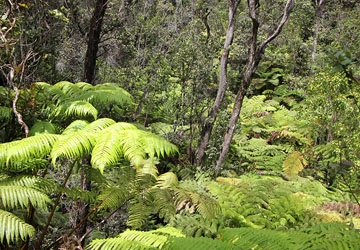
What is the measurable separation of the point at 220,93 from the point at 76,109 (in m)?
2.64

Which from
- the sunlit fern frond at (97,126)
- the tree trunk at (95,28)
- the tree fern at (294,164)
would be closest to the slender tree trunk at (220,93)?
the tree fern at (294,164)

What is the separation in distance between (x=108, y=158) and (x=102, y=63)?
526 centimetres

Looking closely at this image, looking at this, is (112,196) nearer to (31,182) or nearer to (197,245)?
(31,182)

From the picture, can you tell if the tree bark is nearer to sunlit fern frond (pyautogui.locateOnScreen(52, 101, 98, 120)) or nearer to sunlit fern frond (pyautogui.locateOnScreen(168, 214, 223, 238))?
sunlit fern frond (pyautogui.locateOnScreen(168, 214, 223, 238))

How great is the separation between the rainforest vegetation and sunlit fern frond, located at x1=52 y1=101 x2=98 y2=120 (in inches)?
0.7

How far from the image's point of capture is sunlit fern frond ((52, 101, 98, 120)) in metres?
3.21

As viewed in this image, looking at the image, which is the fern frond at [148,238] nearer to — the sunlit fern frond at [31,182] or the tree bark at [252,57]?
the sunlit fern frond at [31,182]

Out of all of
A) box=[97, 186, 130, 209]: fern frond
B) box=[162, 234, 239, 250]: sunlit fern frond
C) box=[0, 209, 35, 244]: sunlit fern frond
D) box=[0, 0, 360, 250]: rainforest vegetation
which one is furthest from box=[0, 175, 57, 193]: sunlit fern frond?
box=[162, 234, 239, 250]: sunlit fern frond

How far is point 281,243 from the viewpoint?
1876mm

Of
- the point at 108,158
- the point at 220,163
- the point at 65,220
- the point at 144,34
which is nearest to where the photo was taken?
the point at 108,158

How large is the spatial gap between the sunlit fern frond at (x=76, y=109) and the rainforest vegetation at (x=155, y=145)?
2cm

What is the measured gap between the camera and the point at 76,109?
326 cm

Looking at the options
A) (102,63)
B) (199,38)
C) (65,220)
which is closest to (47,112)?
(65,220)

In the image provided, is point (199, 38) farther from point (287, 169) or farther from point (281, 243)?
point (281, 243)
